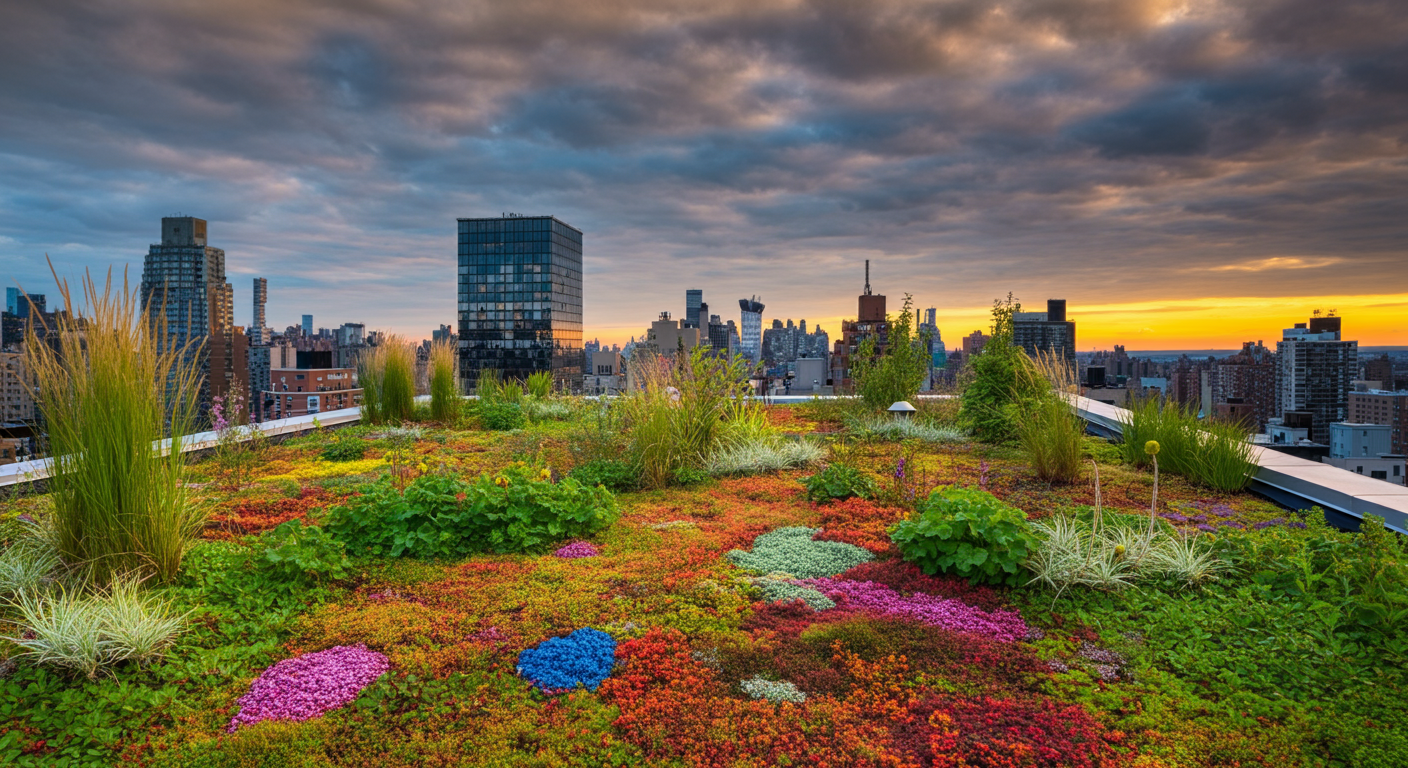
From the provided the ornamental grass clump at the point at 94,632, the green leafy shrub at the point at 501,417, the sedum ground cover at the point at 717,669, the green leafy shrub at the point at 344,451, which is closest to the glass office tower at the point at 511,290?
the green leafy shrub at the point at 501,417

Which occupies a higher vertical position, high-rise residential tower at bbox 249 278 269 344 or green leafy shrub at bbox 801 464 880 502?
high-rise residential tower at bbox 249 278 269 344

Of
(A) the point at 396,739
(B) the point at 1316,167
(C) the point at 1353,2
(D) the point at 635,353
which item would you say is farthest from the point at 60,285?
(B) the point at 1316,167

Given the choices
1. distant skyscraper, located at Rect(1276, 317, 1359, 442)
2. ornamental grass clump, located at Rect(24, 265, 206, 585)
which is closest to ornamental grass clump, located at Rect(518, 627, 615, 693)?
ornamental grass clump, located at Rect(24, 265, 206, 585)

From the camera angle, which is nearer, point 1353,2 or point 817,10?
point 1353,2

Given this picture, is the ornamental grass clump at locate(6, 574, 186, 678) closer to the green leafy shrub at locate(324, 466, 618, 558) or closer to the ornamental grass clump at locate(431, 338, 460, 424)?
the green leafy shrub at locate(324, 466, 618, 558)

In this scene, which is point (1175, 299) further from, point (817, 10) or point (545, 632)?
point (545, 632)

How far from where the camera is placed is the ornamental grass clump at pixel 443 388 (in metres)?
9.96

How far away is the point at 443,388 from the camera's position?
32.8 feet

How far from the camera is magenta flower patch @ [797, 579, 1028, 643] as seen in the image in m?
2.76

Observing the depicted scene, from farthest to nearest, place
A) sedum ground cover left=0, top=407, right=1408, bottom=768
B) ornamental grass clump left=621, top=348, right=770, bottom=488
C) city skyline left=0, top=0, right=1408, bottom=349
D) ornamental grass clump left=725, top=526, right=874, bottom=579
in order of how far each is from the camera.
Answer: city skyline left=0, top=0, right=1408, bottom=349 < ornamental grass clump left=621, top=348, right=770, bottom=488 < ornamental grass clump left=725, top=526, right=874, bottom=579 < sedum ground cover left=0, top=407, right=1408, bottom=768

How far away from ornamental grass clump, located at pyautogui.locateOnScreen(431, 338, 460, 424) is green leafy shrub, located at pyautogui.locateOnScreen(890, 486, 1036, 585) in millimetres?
8351

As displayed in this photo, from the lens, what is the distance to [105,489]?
270 centimetres

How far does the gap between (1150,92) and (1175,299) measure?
201 inches

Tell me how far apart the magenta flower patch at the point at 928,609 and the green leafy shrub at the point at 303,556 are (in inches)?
98.9
